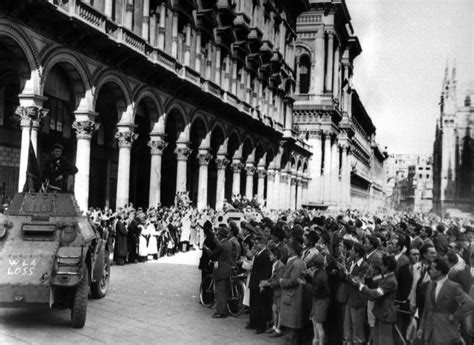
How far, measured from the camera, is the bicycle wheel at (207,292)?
11.7 metres

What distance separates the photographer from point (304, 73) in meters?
65.7

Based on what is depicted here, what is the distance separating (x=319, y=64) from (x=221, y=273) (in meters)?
55.5

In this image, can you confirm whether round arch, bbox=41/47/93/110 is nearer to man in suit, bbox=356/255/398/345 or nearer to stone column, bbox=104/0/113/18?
stone column, bbox=104/0/113/18

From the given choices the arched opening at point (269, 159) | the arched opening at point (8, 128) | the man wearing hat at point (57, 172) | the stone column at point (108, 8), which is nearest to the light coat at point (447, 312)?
the man wearing hat at point (57, 172)

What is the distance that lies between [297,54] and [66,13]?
50365mm

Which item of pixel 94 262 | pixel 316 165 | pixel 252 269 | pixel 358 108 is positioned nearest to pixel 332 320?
pixel 252 269

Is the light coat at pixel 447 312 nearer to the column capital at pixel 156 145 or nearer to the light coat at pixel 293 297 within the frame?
the light coat at pixel 293 297

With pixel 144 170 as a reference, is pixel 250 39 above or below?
above

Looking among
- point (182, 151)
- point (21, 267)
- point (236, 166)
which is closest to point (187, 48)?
point (182, 151)

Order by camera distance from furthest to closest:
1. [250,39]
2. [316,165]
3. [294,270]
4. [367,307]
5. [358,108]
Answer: [358,108] → [316,165] → [250,39] → [294,270] → [367,307]

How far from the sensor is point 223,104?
3125 cm

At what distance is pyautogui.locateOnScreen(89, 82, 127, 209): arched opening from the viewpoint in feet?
87.5

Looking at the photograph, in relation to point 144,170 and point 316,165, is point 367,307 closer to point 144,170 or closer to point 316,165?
point 144,170

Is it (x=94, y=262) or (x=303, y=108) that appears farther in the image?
(x=303, y=108)
